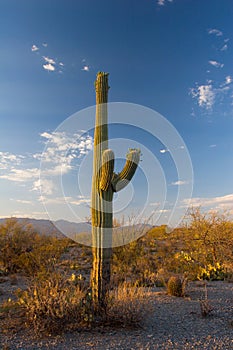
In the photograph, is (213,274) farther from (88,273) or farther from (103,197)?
(103,197)

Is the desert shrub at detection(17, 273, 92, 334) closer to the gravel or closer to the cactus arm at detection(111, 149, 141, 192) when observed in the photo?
the gravel

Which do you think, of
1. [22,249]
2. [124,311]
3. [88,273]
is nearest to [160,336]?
[124,311]

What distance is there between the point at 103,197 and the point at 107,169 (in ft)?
1.80

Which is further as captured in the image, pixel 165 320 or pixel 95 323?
pixel 165 320

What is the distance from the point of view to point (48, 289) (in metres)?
5.47

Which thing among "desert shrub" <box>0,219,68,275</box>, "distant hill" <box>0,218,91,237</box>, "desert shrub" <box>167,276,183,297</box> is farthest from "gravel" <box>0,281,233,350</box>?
"desert shrub" <box>0,219,68,275</box>

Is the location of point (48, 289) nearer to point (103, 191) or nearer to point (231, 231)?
point (103, 191)

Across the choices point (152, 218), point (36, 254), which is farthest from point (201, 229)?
point (36, 254)

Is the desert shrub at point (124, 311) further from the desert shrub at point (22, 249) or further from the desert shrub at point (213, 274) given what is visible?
the desert shrub at point (22, 249)

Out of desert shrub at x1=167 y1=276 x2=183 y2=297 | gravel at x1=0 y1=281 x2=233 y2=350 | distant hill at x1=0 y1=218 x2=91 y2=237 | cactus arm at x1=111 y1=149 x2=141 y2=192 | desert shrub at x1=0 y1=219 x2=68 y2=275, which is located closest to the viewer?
Result: gravel at x1=0 y1=281 x2=233 y2=350

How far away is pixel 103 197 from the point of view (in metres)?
5.72

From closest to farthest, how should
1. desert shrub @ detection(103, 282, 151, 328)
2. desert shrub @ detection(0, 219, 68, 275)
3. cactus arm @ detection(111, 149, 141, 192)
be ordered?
desert shrub @ detection(103, 282, 151, 328) < cactus arm @ detection(111, 149, 141, 192) < desert shrub @ detection(0, 219, 68, 275)

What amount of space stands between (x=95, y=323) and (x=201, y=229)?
824 centimetres

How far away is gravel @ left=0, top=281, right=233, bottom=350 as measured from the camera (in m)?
4.50
